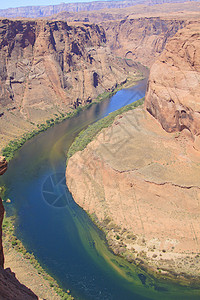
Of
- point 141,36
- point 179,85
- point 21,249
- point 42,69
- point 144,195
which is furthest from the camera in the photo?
point 141,36

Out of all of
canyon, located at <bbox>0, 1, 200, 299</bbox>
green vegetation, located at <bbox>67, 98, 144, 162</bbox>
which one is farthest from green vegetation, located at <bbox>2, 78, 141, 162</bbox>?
green vegetation, located at <bbox>67, 98, 144, 162</bbox>

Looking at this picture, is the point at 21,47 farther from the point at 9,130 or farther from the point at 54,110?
the point at 9,130

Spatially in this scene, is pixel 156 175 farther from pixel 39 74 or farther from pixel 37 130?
pixel 39 74

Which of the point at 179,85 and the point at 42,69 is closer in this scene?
the point at 179,85

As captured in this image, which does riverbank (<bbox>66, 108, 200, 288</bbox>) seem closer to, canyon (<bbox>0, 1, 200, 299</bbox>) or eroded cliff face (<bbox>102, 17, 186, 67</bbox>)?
canyon (<bbox>0, 1, 200, 299</bbox>)

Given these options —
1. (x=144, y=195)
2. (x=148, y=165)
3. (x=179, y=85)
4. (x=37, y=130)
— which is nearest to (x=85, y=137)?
(x=37, y=130)

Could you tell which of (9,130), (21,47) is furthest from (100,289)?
(21,47)
